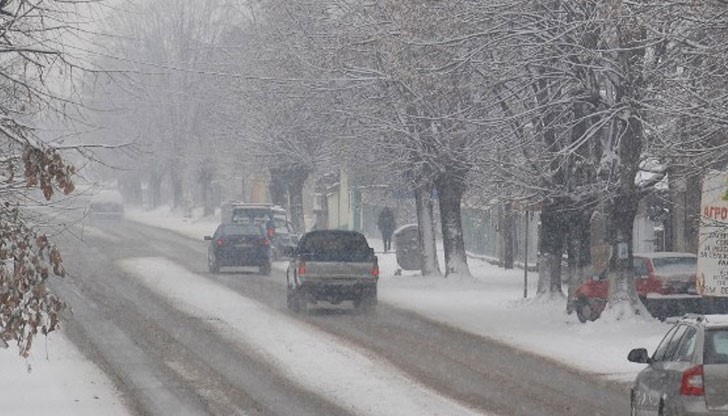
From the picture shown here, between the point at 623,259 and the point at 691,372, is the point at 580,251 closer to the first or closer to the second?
the point at 623,259

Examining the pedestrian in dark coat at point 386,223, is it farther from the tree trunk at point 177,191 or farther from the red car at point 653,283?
the tree trunk at point 177,191

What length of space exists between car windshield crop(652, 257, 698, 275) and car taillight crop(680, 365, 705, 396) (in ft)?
56.0

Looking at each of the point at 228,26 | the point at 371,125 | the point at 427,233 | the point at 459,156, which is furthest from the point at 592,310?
the point at 228,26

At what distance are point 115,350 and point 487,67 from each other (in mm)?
9692

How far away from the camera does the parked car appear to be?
14305 mm

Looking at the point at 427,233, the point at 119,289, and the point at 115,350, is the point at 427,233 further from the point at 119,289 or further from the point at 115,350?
the point at 115,350

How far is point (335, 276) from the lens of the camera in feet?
111

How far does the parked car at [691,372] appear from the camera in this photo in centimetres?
1430

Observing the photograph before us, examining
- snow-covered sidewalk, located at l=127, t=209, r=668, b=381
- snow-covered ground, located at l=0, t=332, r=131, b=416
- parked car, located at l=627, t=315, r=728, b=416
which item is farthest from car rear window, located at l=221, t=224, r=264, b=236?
parked car, located at l=627, t=315, r=728, b=416

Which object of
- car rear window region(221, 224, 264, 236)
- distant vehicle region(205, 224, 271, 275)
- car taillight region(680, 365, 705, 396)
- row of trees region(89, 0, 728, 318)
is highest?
row of trees region(89, 0, 728, 318)

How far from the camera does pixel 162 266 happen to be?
50594 millimetres

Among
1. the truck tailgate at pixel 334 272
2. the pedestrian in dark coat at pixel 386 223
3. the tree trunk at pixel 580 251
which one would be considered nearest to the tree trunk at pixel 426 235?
the truck tailgate at pixel 334 272

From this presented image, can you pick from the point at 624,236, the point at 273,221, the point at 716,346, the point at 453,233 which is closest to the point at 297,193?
the point at 273,221

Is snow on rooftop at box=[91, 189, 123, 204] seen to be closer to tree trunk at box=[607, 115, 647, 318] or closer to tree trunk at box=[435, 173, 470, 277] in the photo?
tree trunk at box=[435, 173, 470, 277]
